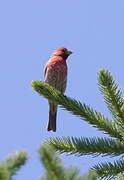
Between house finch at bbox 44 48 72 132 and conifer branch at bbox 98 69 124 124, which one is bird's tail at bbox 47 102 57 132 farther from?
conifer branch at bbox 98 69 124 124

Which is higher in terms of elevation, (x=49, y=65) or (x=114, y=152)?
(x=49, y=65)

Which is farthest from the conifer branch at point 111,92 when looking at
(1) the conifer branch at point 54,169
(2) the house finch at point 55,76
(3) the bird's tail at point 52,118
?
(2) the house finch at point 55,76

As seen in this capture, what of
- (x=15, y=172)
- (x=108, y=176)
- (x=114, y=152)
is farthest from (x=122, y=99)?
(x=15, y=172)

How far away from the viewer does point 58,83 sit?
331 inches

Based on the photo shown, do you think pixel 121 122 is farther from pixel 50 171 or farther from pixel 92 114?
pixel 50 171

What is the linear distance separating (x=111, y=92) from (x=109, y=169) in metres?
0.59

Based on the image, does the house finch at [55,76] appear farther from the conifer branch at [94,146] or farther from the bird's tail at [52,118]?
the conifer branch at [94,146]

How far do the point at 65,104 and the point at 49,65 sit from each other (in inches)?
226

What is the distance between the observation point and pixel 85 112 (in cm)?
278

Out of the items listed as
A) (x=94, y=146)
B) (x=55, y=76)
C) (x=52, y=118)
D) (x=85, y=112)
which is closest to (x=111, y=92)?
(x=85, y=112)

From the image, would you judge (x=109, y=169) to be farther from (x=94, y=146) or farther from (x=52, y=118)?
(x=52, y=118)

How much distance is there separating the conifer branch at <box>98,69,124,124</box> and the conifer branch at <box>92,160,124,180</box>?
1.14 feet

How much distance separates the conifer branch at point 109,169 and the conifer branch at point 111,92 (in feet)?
1.14

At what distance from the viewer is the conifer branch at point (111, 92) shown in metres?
2.73
